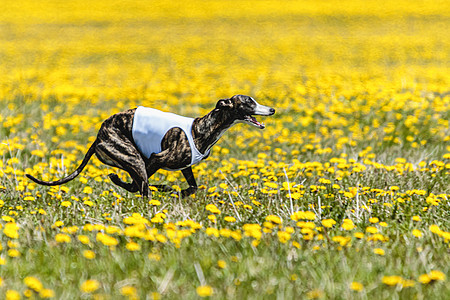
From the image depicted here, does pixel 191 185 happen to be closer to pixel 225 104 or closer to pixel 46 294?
pixel 225 104

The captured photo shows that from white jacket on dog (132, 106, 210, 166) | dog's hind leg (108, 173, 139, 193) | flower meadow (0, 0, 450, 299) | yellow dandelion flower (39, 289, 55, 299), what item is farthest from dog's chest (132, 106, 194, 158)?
yellow dandelion flower (39, 289, 55, 299)

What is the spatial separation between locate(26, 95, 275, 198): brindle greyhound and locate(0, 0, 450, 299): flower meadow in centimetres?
26

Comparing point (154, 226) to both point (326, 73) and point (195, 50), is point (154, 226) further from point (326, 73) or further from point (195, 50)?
point (195, 50)

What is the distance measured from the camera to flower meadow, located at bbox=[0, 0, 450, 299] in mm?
2617

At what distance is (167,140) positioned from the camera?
12.3 ft

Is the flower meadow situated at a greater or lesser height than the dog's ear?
lesser

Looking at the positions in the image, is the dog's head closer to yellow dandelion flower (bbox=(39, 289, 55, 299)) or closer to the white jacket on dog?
the white jacket on dog

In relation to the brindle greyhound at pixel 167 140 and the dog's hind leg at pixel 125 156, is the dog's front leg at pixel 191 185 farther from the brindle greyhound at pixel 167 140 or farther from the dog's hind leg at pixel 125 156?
the dog's hind leg at pixel 125 156

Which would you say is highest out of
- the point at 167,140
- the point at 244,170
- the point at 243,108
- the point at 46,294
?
the point at 243,108

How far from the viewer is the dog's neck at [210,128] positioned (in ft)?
12.4

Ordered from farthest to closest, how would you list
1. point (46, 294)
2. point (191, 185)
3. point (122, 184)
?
point (191, 185) < point (122, 184) < point (46, 294)

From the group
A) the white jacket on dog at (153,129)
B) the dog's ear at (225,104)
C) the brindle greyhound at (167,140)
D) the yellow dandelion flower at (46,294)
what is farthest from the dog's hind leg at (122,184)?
the yellow dandelion flower at (46,294)

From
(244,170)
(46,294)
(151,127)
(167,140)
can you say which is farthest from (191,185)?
(46,294)

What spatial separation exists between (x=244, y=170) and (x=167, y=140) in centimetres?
119
